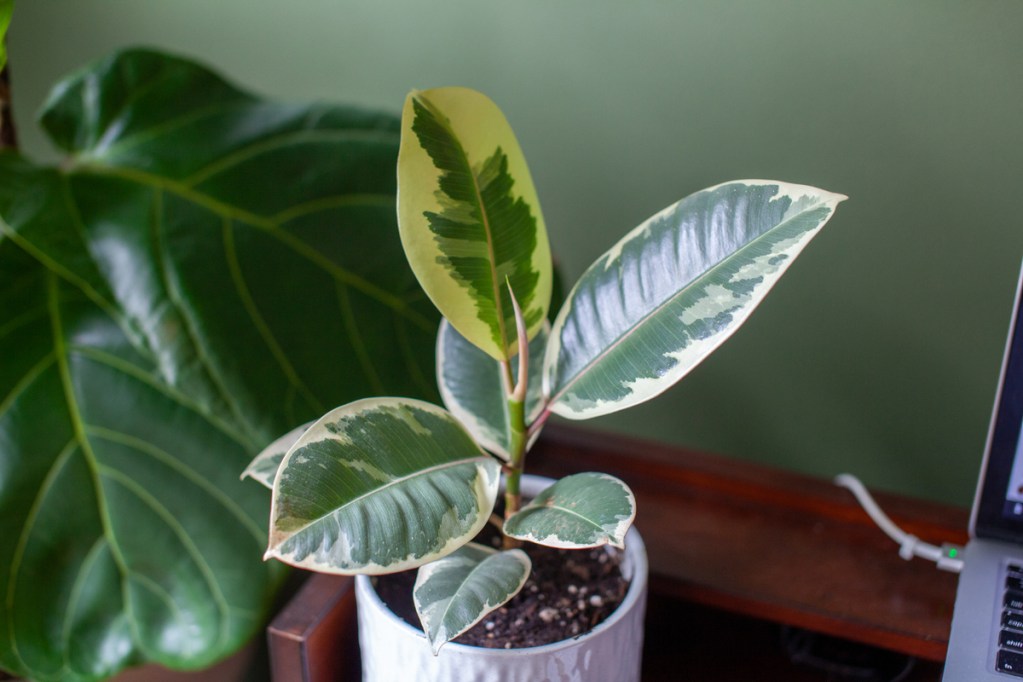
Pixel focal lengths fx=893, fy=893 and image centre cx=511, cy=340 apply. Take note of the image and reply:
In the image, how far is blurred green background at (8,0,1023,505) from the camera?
2.42ft

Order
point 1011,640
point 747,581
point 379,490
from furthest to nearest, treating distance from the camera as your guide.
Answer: point 747,581
point 1011,640
point 379,490

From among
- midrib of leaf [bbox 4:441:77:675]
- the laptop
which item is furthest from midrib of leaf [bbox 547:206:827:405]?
midrib of leaf [bbox 4:441:77:675]

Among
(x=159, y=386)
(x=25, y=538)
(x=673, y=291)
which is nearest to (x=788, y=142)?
(x=673, y=291)

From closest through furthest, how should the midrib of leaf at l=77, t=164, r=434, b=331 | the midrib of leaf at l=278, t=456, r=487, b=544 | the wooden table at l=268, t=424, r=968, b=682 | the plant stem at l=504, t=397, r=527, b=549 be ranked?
the midrib of leaf at l=278, t=456, r=487, b=544 < the plant stem at l=504, t=397, r=527, b=549 < the wooden table at l=268, t=424, r=968, b=682 < the midrib of leaf at l=77, t=164, r=434, b=331

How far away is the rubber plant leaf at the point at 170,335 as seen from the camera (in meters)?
0.72

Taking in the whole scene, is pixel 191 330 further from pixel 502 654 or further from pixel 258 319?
pixel 502 654

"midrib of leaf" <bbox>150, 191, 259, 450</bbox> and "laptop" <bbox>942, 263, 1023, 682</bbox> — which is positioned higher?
"midrib of leaf" <bbox>150, 191, 259, 450</bbox>

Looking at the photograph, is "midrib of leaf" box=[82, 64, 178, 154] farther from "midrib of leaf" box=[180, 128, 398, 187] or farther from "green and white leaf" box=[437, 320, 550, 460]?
"green and white leaf" box=[437, 320, 550, 460]

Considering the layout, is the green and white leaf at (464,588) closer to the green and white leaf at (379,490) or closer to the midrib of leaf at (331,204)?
the green and white leaf at (379,490)

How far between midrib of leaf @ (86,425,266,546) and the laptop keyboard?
1.84ft

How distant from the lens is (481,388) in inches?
24.5

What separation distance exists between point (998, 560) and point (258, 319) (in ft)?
2.00

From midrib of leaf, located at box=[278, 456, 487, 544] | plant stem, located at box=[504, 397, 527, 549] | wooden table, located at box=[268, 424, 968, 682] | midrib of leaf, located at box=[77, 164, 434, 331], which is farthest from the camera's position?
midrib of leaf, located at box=[77, 164, 434, 331]

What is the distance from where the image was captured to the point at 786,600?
686 millimetres
